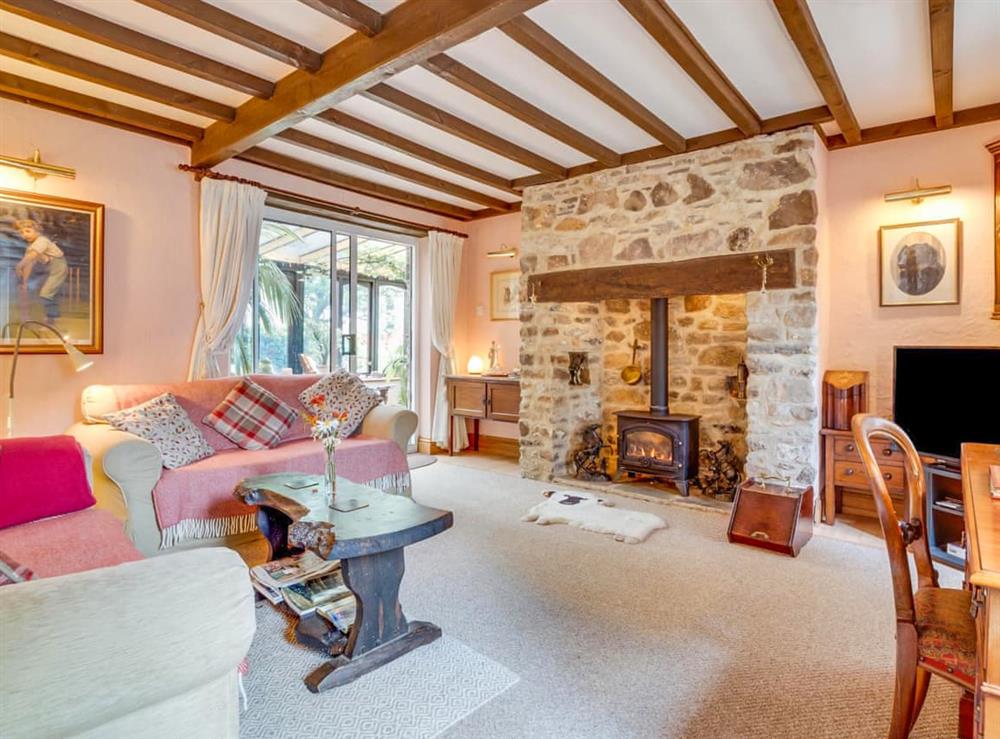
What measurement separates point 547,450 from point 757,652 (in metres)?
2.85

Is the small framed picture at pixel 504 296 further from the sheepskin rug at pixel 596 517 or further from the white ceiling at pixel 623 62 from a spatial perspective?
the sheepskin rug at pixel 596 517

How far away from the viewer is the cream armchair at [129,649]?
840 millimetres

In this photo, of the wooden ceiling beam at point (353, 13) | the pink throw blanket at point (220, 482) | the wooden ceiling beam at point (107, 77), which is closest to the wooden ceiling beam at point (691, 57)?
the wooden ceiling beam at point (353, 13)

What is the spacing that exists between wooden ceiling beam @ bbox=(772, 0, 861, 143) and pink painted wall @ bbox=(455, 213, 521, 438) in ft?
10.5

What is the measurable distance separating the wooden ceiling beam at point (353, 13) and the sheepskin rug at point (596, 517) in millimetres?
3006

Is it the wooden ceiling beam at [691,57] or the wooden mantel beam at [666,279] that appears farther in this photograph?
the wooden mantel beam at [666,279]

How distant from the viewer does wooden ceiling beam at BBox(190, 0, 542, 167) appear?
7.25ft

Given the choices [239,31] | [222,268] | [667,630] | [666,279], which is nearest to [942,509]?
[667,630]

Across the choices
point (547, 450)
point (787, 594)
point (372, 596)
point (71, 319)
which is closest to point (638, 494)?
point (547, 450)

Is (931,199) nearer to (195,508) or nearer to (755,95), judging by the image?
(755,95)

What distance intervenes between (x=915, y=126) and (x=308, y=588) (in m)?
4.68

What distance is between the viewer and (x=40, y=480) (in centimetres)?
216

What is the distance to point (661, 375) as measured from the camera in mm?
4434

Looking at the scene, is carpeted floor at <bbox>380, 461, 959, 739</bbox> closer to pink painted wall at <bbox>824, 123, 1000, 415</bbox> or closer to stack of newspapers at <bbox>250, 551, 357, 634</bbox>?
stack of newspapers at <bbox>250, 551, 357, 634</bbox>
